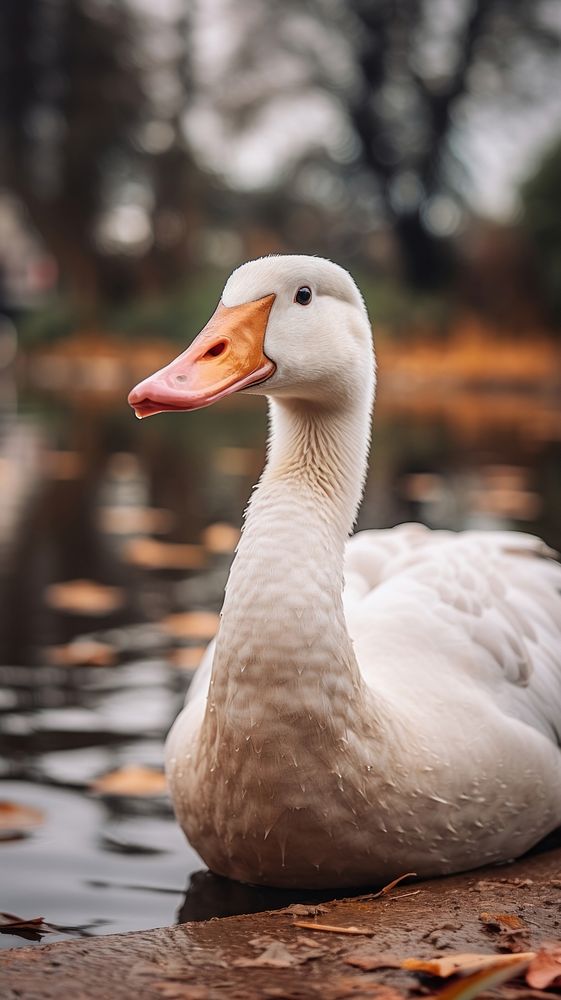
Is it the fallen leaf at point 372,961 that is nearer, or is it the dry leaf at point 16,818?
the fallen leaf at point 372,961

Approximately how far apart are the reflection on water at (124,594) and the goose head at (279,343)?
900mm

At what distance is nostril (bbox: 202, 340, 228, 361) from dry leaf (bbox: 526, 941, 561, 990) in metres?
1.05

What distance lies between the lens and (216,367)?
2.09 metres

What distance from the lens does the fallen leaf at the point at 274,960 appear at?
5.39 ft

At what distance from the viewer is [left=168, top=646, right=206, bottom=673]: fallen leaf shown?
3.75 meters

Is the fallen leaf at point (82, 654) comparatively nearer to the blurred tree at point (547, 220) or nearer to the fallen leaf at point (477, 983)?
the fallen leaf at point (477, 983)

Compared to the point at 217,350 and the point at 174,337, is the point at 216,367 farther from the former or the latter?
the point at 174,337

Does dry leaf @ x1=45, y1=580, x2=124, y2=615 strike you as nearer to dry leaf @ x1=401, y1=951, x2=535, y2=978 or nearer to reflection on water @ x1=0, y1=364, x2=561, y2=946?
reflection on water @ x1=0, y1=364, x2=561, y2=946

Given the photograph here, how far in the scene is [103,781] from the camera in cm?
284

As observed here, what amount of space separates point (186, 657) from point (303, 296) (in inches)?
73.4

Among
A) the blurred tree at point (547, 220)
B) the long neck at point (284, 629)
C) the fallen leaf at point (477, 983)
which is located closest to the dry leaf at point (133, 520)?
the long neck at point (284, 629)

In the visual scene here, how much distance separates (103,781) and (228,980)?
1.30 meters

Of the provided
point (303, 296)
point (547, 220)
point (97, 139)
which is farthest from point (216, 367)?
point (97, 139)

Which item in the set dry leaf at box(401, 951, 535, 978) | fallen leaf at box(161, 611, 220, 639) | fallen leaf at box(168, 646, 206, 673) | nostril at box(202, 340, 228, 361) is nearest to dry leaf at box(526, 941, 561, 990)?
dry leaf at box(401, 951, 535, 978)
